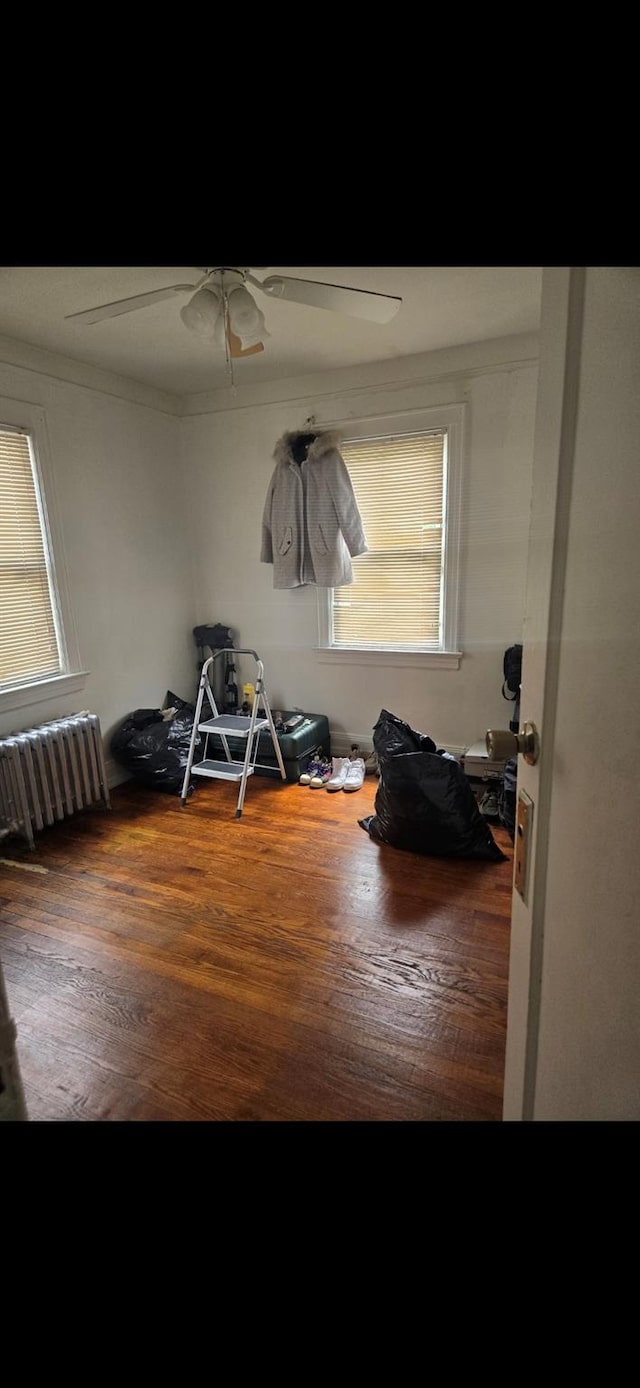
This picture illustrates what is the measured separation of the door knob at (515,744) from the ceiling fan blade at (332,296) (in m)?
1.36

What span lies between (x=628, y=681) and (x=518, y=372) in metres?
2.79

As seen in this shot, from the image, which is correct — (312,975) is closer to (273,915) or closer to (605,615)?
(273,915)

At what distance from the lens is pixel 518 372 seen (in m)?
2.68

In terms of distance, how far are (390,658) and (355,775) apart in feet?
2.45

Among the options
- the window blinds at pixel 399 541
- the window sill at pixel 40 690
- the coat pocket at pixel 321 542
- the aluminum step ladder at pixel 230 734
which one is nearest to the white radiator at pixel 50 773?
the window sill at pixel 40 690

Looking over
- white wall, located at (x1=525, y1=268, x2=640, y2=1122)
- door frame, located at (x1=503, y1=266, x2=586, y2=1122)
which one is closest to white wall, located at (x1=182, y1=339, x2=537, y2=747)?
door frame, located at (x1=503, y1=266, x2=586, y2=1122)

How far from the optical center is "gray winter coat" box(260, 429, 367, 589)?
2918 millimetres

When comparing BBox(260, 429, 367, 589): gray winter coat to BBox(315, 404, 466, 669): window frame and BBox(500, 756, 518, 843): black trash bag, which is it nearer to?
BBox(315, 404, 466, 669): window frame

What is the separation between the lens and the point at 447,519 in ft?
9.78

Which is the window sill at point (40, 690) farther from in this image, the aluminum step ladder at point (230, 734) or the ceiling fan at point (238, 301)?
the ceiling fan at point (238, 301)

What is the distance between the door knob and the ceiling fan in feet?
4.68

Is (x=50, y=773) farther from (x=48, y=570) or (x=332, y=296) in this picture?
(x=332, y=296)

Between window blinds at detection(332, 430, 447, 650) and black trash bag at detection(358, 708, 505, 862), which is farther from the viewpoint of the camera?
window blinds at detection(332, 430, 447, 650)
